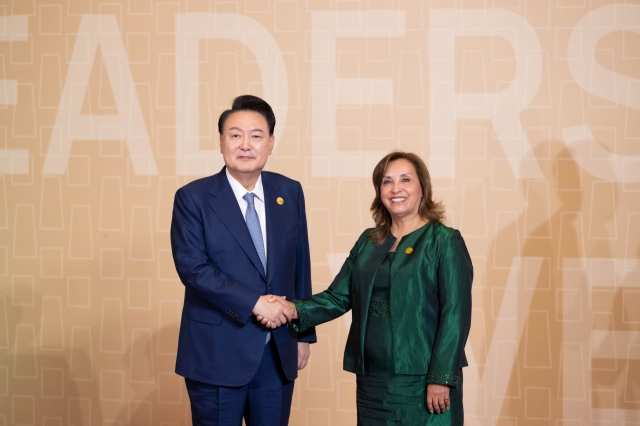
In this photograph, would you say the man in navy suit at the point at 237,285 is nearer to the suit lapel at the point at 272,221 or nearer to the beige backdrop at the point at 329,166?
the suit lapel at the point at 272,221

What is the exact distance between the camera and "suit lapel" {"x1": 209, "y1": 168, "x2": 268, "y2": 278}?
2.35 meters

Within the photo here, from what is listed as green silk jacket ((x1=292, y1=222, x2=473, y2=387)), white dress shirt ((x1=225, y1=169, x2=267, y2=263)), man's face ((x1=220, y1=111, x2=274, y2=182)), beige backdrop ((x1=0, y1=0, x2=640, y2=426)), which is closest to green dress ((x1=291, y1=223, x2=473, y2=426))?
green silk jacket ((x1=292, y1=222, x2=473, y2=387))

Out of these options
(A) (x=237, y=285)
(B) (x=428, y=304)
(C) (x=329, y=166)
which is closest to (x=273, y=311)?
(A) (x=237, y=285)

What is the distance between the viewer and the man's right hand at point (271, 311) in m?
2.30

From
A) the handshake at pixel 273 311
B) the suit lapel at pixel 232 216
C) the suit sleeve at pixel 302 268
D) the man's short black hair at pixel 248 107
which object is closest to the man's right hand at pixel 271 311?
the handshake at pixel 273 311

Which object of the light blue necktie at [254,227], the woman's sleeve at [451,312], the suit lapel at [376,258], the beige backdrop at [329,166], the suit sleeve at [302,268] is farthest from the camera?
the beige backdrop at [329,166]

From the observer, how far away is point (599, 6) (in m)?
3.65

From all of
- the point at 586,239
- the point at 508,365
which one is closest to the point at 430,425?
the point at 508,365

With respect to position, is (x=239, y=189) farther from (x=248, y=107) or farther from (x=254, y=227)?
(x=248, y=107)

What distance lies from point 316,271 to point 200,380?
60.1 inches

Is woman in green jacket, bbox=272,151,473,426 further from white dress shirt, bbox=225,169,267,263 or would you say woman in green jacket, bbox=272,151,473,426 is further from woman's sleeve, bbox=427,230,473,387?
white dress shirt, bbox=225,169,267,263

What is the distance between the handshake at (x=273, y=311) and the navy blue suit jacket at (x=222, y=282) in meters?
0.03

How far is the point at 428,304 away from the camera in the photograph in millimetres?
2236

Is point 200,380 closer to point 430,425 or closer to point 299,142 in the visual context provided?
point 430,425
